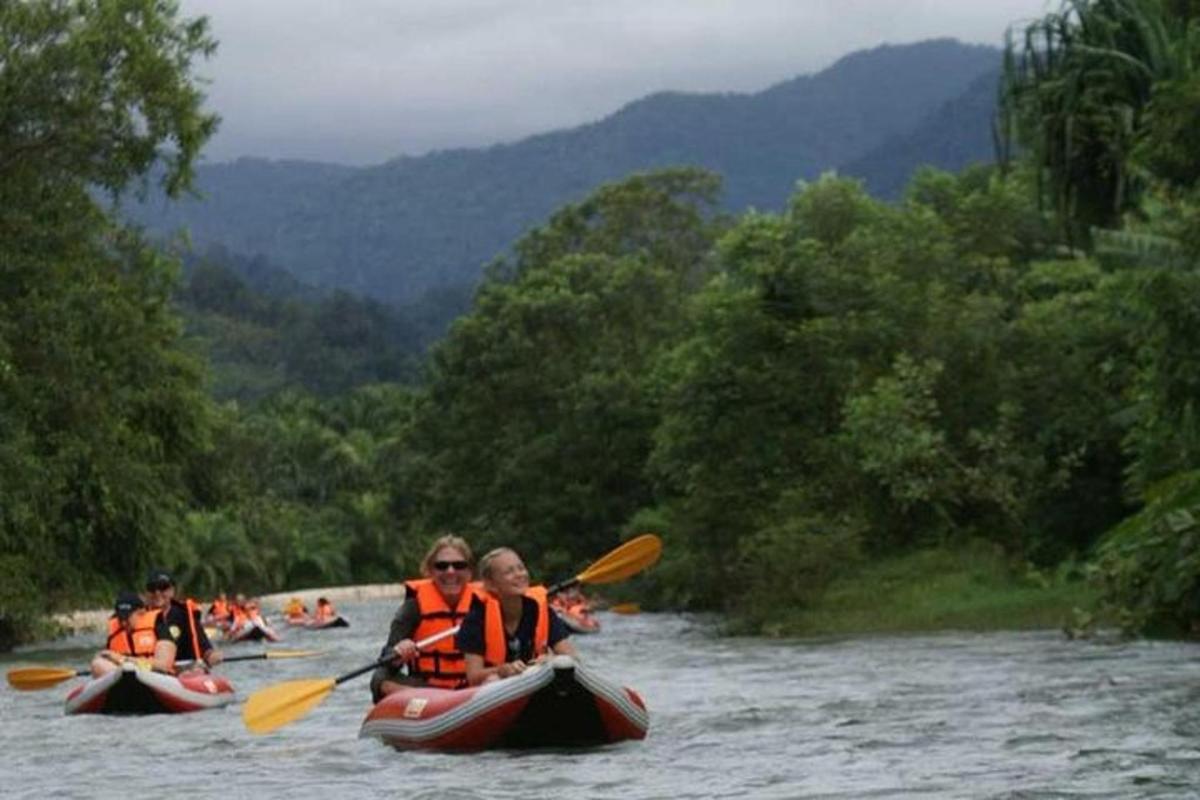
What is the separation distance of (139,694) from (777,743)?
748 centimetres

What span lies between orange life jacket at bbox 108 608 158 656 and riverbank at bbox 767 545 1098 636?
40.5 feet

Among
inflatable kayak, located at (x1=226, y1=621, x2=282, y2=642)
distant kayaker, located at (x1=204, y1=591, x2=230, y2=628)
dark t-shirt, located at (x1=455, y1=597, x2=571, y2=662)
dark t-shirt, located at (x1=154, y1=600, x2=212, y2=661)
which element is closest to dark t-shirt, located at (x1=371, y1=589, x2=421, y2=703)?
dark t-shirt, located at (x1=455, y1=597, x2=571, y2=662)

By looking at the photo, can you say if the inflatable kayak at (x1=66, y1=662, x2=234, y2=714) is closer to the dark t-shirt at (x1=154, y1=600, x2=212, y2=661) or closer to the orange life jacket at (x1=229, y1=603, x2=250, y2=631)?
the dark t-shirt at (x1=154, y1=600, x2=212, y2=661)

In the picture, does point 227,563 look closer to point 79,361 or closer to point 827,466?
point 827,466

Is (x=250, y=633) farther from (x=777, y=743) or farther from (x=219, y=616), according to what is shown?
(x=777, y=743)

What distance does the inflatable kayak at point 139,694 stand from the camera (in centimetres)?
2084

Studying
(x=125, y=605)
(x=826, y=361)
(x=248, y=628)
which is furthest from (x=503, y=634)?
(x=248, y=628)

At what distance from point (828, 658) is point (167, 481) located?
1350cm

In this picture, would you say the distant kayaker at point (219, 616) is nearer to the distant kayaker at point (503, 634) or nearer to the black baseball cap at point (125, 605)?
the black baseball cap at point (125, 605)

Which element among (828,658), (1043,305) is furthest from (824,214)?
(828,658)

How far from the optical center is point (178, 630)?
22.8m

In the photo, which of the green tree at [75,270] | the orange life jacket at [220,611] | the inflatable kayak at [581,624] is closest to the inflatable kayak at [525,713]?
the green tree at [75,270]

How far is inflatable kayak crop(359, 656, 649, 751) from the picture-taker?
554 inches

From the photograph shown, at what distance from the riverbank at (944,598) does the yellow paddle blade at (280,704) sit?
15.7 m
